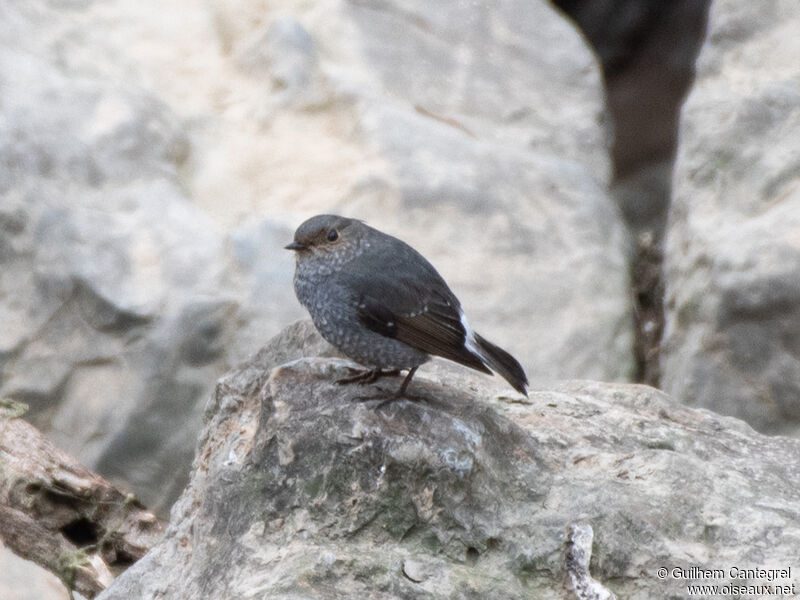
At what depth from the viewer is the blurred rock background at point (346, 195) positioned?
6105 millimetres

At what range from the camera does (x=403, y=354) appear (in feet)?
14.0

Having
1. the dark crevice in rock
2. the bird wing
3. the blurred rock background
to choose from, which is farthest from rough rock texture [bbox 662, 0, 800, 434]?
the dark crevice in rock

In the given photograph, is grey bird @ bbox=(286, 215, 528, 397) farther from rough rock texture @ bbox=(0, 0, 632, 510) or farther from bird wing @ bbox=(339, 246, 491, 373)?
rough rock texture @ bbox=(0, 0, 632, 510)

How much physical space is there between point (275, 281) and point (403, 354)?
233 centimetres

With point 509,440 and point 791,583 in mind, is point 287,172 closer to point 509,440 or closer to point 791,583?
point 509,440

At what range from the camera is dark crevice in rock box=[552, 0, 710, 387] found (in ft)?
32.2

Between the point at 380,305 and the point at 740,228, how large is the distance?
2755 mm

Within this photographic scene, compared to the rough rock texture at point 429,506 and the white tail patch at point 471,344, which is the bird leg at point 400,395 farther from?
the white tail patch at point 471,344

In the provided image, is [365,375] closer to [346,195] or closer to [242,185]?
[346,195]

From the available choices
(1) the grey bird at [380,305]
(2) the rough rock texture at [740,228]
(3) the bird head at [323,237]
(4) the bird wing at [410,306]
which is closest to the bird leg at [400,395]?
(1) the grey bird at [380,305]

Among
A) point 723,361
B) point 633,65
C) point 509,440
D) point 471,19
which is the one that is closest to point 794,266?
point 723,361

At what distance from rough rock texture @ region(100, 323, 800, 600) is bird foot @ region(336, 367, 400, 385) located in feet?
0.23

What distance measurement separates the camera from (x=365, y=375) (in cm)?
443

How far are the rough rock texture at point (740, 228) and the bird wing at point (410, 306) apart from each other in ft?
7.11
